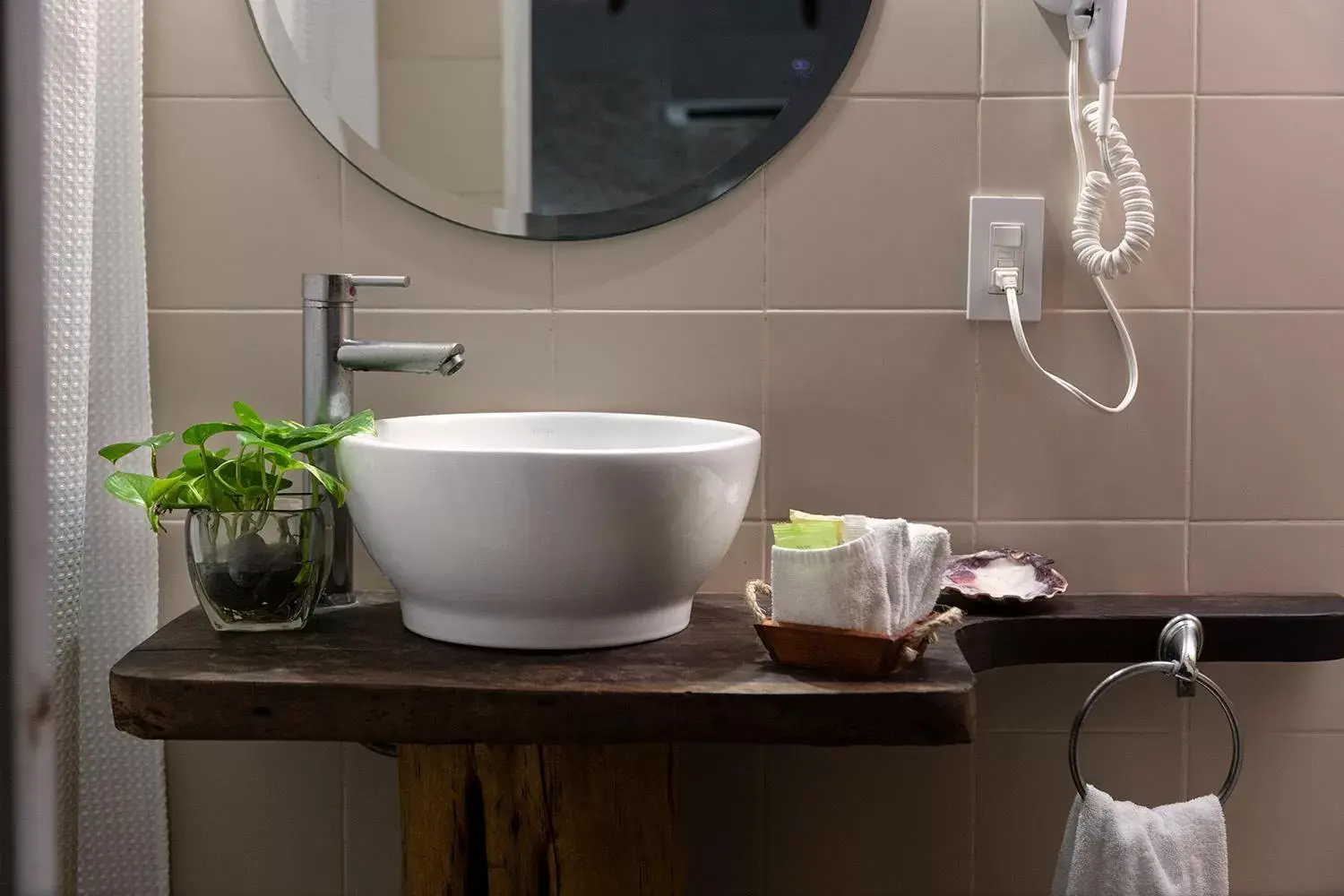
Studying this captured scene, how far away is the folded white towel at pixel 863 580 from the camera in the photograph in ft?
2.86

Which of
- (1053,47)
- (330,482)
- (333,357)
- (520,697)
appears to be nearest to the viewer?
(520,697)

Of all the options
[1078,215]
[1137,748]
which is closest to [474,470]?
[1078,215]

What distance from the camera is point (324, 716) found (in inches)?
34.2

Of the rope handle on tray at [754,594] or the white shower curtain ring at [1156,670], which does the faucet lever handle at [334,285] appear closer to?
the rope handle on tray at [754,594]

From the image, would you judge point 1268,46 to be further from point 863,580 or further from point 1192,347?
point 863,580

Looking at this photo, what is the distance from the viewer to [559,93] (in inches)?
47.0

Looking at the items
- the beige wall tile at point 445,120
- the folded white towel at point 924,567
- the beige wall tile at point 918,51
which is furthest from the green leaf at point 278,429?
the beige wall tile at point 918,51

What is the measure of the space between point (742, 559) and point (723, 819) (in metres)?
0.30

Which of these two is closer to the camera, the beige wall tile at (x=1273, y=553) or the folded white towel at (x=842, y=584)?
the folded white towel at (x=842, y=584)

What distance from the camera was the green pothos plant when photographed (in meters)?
0.96

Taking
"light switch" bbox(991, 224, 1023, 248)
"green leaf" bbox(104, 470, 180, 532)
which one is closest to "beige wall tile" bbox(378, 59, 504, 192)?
"green leaf" bbox(104, 470, 180, 532)

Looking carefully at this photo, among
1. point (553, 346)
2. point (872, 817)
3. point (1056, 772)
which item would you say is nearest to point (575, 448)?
point (553, 346)

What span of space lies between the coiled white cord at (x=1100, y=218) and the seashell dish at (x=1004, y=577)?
0.18 m

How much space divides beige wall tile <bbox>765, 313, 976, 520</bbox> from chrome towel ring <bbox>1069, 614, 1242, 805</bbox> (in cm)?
24
